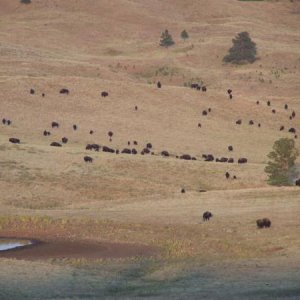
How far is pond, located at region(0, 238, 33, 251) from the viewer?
37312 millimetres

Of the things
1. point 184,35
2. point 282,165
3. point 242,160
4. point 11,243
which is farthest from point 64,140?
point 184,35

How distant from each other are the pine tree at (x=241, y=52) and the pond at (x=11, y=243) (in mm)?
79267

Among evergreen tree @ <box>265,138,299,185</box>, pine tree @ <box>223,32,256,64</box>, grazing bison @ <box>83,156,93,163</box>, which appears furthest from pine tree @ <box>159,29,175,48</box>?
evergreen tree @ <box>265,138,299,185</box>

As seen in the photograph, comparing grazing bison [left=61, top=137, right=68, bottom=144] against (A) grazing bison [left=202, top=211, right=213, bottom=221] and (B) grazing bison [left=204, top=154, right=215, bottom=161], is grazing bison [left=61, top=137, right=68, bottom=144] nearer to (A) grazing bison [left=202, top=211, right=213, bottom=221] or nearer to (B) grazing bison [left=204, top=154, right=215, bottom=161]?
(B) grazing bison [left=204, top=154, right=215, bottom=161]

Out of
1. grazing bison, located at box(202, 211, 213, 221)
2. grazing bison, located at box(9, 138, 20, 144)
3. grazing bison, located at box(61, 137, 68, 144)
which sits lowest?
grazing bison, located at box(61, 137, 68, 144)

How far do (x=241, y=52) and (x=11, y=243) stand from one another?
80.2 m

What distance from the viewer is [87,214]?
43906 millimetres

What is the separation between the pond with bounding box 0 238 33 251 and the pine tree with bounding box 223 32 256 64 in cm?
7927

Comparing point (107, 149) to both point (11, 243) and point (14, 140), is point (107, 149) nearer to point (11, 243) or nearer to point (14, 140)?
point (14, 140)

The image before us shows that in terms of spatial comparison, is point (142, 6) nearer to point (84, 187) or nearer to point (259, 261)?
point (84, 187)

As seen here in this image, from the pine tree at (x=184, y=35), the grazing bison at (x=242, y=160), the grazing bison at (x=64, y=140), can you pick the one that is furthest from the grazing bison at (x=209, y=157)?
the pine tree at (x=184, y=35)

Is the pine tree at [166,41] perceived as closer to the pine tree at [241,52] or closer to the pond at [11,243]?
the pine tree at [241,52]

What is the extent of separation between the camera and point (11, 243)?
38.4m

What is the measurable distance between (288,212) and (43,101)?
126 feet
